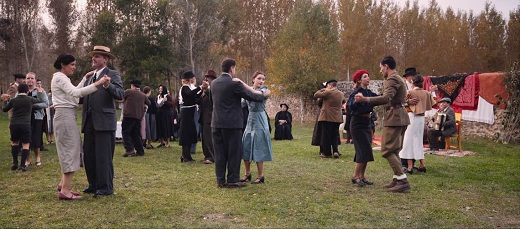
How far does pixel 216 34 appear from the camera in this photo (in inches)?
1374

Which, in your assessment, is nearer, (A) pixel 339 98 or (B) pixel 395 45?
(A) pixel 339 98

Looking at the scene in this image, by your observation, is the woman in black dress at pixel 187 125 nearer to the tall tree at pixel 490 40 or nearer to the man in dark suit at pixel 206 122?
the man in dark suit at pixel 206 122

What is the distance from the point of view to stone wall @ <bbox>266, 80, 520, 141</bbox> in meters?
13.3

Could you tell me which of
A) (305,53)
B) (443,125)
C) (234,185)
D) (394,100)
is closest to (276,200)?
(234,185)

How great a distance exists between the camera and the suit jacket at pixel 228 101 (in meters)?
6.36

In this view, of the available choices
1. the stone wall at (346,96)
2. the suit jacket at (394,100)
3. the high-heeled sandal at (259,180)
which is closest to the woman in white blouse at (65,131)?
the high-heeled sandal at (259,180)

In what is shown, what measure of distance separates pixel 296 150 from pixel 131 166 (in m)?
4.58

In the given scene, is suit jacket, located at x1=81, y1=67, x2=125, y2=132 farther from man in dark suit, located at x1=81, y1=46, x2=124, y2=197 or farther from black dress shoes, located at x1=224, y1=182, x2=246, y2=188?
black dress shoes, located at x1=224, y1=182, x2=246, y2=188

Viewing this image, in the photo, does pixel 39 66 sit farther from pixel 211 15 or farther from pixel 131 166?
pixel 131 166

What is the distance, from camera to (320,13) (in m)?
28.0

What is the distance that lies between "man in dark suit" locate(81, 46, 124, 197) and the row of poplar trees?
22267 mm

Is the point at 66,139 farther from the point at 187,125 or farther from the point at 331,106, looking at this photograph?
the point at 331,106

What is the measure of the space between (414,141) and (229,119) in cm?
354

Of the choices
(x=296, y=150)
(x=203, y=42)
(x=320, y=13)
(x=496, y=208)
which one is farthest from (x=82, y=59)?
(x=496, y=208)
